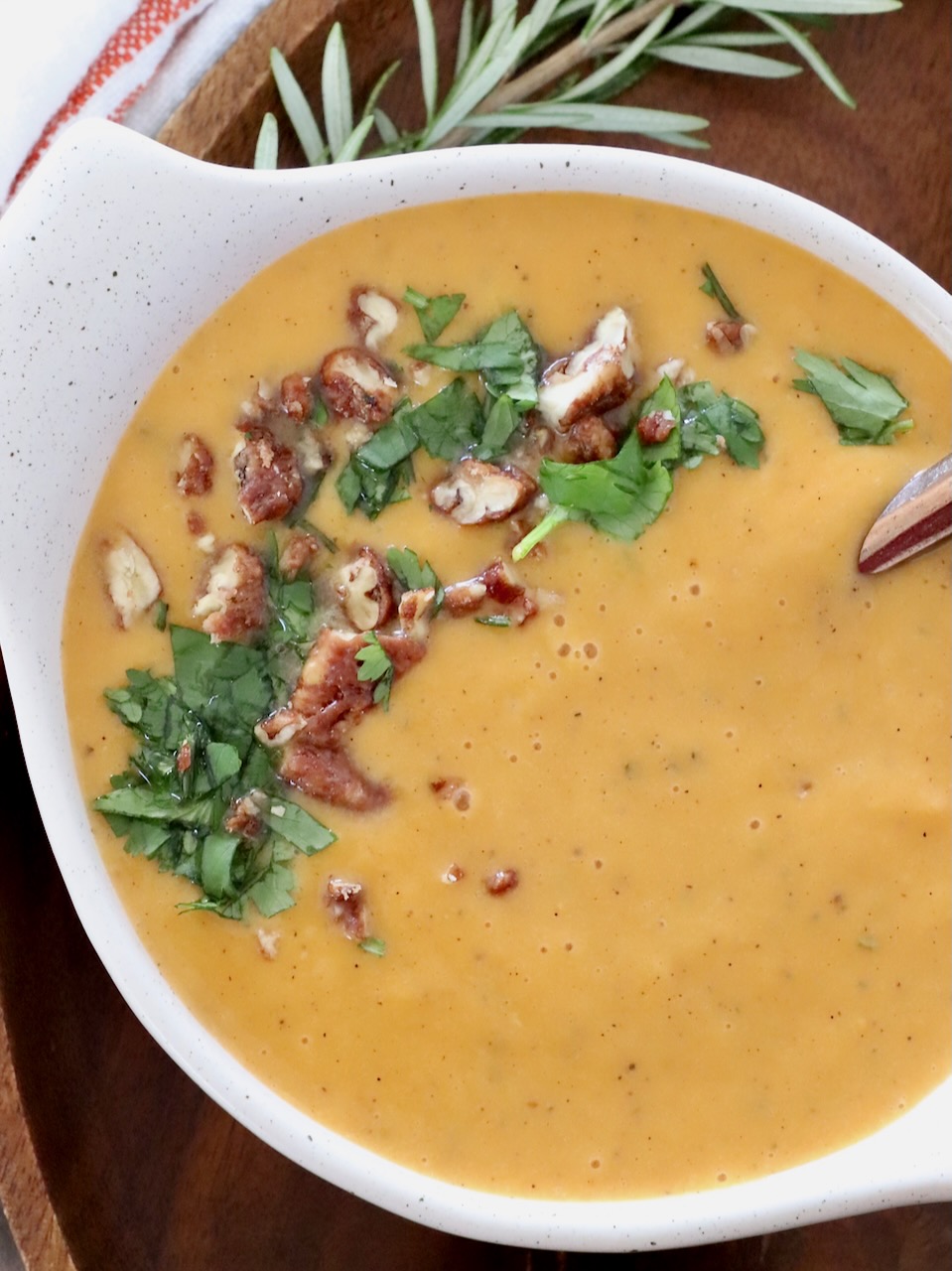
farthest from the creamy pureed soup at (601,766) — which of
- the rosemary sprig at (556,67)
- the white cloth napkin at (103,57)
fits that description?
the white cloth napkin at (103,57)

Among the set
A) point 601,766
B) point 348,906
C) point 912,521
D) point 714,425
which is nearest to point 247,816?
point 348,906

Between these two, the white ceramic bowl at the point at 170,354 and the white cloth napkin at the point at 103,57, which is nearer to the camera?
the white ceramic bowl at the point at 170,354

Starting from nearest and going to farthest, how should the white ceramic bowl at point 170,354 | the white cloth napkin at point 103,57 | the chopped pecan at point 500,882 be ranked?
the white ceramic bowl at point 170,354 < the chopped pecan at point 500,882 < the white cloth napkin at point 103,57

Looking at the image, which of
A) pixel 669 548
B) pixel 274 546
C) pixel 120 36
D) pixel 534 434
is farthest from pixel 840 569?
pixel 120 36

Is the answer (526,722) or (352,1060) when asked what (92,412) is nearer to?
(526,722)

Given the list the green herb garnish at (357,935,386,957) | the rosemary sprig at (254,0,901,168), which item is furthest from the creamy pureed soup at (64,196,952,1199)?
the rosemary sprig at (254,0,901,168)

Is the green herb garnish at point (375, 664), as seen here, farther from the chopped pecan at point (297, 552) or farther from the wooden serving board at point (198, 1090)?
the wooden serving board at point (198, 1090)

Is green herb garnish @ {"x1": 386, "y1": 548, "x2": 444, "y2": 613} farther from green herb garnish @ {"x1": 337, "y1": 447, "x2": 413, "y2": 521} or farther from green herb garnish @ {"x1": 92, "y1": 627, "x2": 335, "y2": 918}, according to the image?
green herb garnish @ {"x1": 92, "y1": 627, "x2": 335, "y2": 918}
